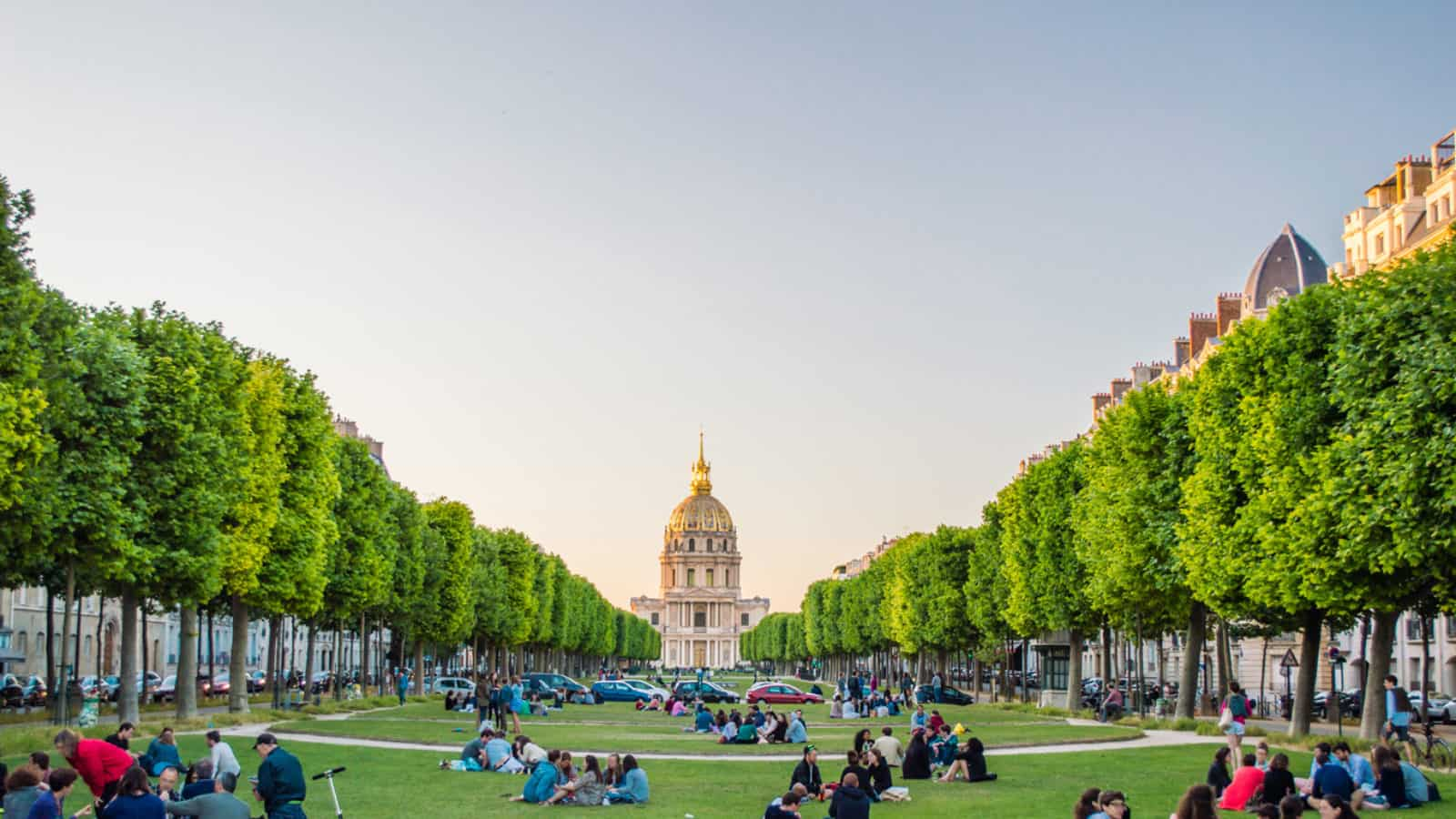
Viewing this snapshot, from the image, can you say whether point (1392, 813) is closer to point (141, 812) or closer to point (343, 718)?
point (141, 812)

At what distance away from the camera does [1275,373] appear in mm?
39656

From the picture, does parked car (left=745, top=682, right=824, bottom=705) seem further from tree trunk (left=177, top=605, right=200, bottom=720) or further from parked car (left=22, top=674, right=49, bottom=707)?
tree trunk (left=177, top=605, right=200, bottom=720)

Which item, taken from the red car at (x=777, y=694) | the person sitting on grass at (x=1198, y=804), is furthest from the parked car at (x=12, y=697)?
the person sitting on grass at (x=1198, y=804)

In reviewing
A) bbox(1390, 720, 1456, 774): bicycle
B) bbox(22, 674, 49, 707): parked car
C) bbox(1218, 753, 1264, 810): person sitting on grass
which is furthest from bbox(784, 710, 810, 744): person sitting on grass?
bbox(22, 674, 49, 707): parked car

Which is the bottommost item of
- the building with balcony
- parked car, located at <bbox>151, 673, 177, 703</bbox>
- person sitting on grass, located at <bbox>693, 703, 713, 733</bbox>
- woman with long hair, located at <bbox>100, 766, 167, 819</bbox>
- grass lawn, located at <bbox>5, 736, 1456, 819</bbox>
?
parked car, located at <bbox>151, 673, 177, 703</bbox>

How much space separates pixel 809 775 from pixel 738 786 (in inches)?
142

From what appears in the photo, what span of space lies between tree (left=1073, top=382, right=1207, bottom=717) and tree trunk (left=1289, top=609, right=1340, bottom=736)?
3.70 m

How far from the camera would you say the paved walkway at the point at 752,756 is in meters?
40.3

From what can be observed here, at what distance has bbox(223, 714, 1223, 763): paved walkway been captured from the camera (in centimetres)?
4031

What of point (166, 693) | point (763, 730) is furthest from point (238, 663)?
point (166, 693)

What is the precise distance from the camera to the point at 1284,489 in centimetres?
3741

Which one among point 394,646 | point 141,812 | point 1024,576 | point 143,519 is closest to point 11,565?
point 143,519

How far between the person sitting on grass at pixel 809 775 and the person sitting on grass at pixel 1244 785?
7324 mm

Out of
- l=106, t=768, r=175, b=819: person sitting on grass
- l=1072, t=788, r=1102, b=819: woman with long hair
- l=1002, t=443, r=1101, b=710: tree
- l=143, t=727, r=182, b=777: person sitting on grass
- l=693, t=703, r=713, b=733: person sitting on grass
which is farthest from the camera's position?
l=1002, t=443, r=1101, b=710: tree
